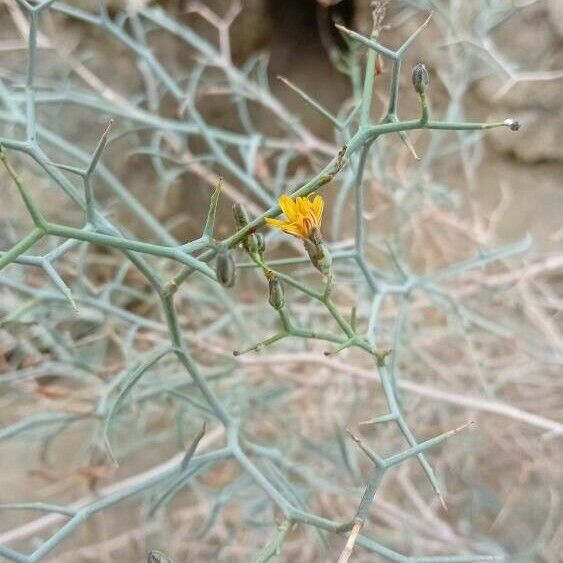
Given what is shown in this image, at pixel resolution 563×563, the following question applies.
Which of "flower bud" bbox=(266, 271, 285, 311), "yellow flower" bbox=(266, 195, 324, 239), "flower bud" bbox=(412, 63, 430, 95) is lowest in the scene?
"flower bud" bbox=(266, 271, 285, 311)

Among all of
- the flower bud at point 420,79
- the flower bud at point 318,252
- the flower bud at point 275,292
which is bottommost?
the flower bud at point 275,292

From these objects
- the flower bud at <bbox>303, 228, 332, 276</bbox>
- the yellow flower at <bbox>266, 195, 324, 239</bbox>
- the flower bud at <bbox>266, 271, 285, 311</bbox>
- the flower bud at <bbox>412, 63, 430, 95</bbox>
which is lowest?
the flower bud at <bbox>266, 271, 285, 311</bbox>

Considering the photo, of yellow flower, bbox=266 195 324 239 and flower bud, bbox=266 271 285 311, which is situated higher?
yellow flower, bbox=266 195 324 239

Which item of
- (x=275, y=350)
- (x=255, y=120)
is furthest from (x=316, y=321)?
(x=255, y=120)

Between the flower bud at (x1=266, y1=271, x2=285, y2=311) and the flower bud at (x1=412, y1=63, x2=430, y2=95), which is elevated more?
the flower bud at (x1=412, y1=63, x2=430, y2=95)

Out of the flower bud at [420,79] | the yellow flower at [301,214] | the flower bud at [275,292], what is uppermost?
the flower bud at [420,79]

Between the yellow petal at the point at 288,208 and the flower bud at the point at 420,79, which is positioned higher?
the flower bud at the point at 420,79

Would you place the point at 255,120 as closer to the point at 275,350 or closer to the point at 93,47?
the point at 93,47

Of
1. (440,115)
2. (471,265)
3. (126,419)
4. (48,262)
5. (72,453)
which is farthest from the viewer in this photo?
(72,453)
